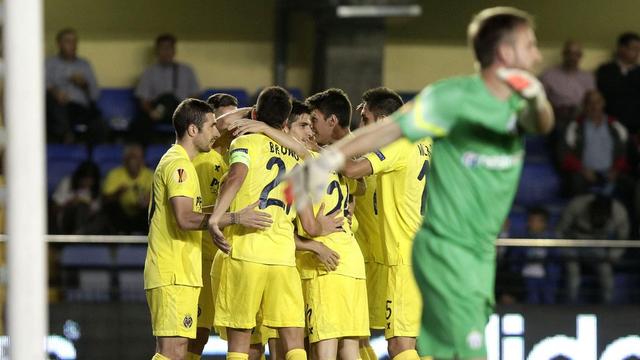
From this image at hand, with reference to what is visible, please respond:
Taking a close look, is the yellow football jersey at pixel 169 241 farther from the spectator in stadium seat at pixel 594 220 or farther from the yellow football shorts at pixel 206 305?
the spectator in stadium seat at pixel 594 220

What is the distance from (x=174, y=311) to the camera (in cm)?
804

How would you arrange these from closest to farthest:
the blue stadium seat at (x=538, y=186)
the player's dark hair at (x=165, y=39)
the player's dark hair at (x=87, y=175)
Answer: the player's dark hair at (x=87, y=175)
the blue stadium seat at (x=538, y=186)
the player's dark hair at (x=165, y=39)

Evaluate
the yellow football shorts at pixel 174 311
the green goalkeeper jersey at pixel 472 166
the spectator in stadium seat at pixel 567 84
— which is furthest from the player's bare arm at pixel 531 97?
the spectator in stadium seat at pixel 567 84

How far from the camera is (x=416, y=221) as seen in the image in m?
8.34

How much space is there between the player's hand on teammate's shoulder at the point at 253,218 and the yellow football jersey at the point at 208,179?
36.9 inches

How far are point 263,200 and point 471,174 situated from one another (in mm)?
3038

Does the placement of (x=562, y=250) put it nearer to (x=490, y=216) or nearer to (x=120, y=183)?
(x=120, y=183)

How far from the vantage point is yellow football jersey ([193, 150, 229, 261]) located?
8867 millimetres

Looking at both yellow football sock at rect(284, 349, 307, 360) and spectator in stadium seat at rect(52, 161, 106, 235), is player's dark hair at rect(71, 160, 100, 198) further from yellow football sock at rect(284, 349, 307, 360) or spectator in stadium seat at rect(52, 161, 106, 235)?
yellow football sock at rect(284, 349, 307, 360)

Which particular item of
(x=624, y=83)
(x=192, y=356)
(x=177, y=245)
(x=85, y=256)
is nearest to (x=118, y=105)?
(x=85, y=256)

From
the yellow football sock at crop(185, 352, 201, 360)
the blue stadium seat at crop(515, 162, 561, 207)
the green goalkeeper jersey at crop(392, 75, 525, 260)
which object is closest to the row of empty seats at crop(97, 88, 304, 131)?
the blue stadium seat at crop(515, 162, 561, 207)

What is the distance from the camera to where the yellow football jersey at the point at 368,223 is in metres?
8.67

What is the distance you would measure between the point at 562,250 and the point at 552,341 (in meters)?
0.95

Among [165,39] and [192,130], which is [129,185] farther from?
[192,130]
